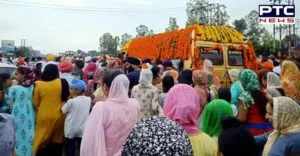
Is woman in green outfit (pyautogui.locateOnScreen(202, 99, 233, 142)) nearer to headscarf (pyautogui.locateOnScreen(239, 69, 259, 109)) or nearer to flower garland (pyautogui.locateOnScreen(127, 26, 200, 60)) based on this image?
headscarf (pyautogui.locateOnScreen(239, 69, 259, 109))

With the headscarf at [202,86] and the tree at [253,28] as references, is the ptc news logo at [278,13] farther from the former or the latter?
the tree at [253,28]

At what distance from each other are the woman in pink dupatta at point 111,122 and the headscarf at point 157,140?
1.76 m

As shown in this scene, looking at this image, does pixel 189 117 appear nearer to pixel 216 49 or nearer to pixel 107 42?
pixel 216 49

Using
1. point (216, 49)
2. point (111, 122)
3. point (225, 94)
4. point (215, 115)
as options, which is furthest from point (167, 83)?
point (216, 49)

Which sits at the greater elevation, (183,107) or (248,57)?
(248,57)

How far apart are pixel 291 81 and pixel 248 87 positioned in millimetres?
1884

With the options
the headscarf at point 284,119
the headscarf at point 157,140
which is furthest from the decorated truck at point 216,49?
the headscarf at point 157,140

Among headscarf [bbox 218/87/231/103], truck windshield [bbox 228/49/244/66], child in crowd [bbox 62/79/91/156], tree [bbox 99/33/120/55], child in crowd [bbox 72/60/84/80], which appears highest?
tree [bbox 99/33/120/55]

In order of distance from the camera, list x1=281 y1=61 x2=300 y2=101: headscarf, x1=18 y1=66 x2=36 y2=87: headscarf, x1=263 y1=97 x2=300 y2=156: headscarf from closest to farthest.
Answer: x1=263 y1=97 x2=300 y2=156: headscarf
x1=18 y1=66 x2=36 y2=87: headscarf
x1=281 y1=61 x2=300 y2=101: headscarf

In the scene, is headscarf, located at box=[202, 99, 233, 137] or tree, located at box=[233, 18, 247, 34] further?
tree, located at box=[233, 18, 247, 34]

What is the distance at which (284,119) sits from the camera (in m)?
3.65

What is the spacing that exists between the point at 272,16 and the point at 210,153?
24.9 metres

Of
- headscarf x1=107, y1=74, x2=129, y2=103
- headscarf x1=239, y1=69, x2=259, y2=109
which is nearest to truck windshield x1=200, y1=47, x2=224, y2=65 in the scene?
headscarf x1=239, y1=69, x2=259, y2=109

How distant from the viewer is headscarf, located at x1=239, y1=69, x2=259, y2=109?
5285mm
